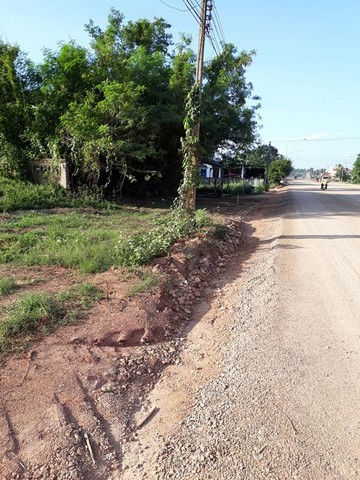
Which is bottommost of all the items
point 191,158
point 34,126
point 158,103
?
point 191,158

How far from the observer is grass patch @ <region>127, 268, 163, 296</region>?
533 centimetres

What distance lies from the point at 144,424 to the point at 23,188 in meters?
13.8

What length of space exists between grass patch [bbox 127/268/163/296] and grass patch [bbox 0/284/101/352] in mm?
492

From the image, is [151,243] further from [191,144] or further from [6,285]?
[191,144]

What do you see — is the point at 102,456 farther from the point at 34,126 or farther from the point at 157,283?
the point at 34,126

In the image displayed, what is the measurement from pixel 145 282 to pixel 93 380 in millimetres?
2200

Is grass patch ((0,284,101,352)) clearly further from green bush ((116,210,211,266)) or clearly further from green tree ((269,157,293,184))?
green tree ((269,157,293,184))

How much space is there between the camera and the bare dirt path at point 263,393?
2660 millimetres

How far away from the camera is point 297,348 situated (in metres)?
4.27

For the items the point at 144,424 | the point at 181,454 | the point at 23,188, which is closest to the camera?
the point at 181,454

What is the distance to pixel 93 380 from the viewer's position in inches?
138

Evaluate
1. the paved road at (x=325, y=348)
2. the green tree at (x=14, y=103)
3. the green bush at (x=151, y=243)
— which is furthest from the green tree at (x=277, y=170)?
the green bush at (x=151, y=243)

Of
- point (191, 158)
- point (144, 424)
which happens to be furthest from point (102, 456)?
point (191, 158)

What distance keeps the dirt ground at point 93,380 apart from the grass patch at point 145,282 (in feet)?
0.41
